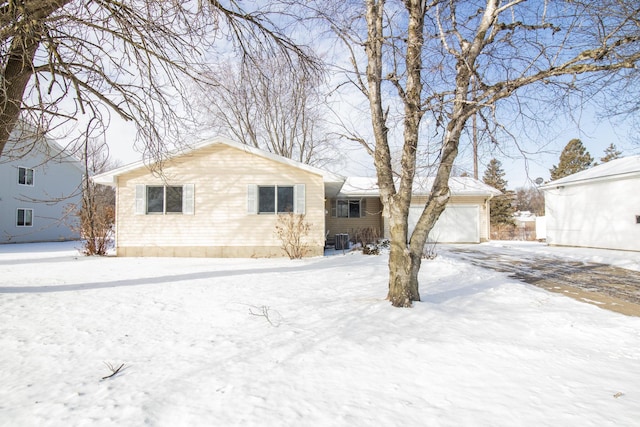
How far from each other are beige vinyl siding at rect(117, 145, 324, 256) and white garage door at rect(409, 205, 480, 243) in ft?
28.3

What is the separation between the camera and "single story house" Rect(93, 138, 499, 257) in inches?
456

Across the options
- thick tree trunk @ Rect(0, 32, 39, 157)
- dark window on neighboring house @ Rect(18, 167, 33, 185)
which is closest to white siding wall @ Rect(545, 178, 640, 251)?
thick tree trunk @ Rect(0, 32, 39, 157)

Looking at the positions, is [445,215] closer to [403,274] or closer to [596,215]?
[596,215]

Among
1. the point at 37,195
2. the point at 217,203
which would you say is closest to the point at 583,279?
the point at 217,203

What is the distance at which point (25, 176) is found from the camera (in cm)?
1889

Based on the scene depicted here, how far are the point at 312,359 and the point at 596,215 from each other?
15.2 m

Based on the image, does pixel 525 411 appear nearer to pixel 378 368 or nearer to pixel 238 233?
pixel 378 368

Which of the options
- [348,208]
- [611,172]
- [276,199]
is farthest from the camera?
[348,208]

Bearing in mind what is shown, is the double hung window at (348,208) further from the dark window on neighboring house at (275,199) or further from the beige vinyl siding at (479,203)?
the dark window on neighboring house at (275,199)

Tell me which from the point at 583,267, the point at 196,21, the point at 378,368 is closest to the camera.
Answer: the point at 378,368

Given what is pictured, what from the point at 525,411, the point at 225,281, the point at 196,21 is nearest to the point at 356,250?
the point at 225,281

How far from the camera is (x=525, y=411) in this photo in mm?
2217

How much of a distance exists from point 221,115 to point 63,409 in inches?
849

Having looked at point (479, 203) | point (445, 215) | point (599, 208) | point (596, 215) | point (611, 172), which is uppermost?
point (611, 172)
